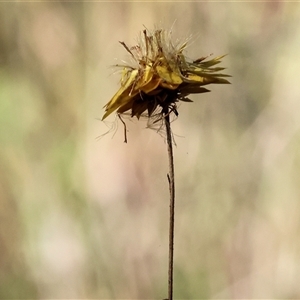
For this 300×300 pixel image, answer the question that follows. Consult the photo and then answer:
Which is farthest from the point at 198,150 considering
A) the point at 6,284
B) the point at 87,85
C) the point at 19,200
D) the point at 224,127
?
the point at 6,284

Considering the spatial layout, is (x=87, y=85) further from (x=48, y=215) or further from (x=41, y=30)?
(x=48, y=215)

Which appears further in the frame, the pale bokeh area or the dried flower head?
the pale bokeh area

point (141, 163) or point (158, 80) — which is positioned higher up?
point (158, 80)

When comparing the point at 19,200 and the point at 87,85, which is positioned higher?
the point at 87,85

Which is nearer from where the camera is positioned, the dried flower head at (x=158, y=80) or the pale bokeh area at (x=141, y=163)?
the dried flower head at (x=158, y=80)

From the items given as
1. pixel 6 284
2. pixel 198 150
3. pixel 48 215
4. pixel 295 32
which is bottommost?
pixel 6 284
